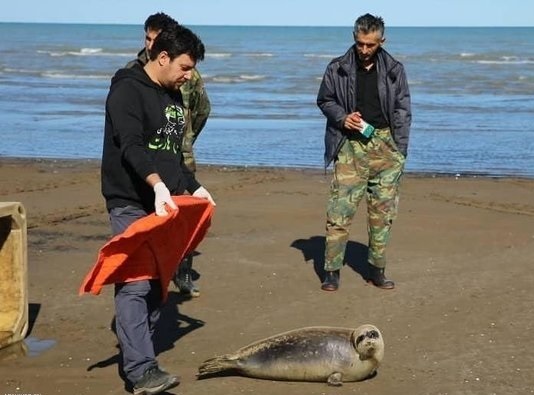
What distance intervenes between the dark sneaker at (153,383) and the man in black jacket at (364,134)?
8.77 feet

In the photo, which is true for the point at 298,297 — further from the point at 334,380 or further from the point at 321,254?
the point at 334,380

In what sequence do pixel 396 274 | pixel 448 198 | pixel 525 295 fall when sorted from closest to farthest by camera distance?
pixel 525 295 < pixel 396 274 < pixel 448 198

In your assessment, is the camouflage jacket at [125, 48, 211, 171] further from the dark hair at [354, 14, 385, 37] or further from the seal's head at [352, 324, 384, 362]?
the seal's head at [352, 324, 384, 362]

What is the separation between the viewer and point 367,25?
23.4ft

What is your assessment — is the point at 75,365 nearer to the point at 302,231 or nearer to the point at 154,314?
the point at 154,314

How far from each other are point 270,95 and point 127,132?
22818 millimetres

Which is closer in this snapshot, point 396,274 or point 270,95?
point 396,274

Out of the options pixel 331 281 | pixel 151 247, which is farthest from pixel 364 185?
pixel 151 247

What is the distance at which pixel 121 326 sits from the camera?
522cm

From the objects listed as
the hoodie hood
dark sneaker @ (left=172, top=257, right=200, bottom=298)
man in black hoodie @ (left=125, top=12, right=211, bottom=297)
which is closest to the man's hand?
man in black hoodie @ (left=125, top=12, right=211, bottom=297)

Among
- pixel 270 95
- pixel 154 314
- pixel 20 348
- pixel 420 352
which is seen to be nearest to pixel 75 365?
pixel 20 348

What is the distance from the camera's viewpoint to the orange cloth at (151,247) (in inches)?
199

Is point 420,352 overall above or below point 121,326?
below

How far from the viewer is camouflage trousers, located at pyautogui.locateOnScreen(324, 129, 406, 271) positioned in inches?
294
